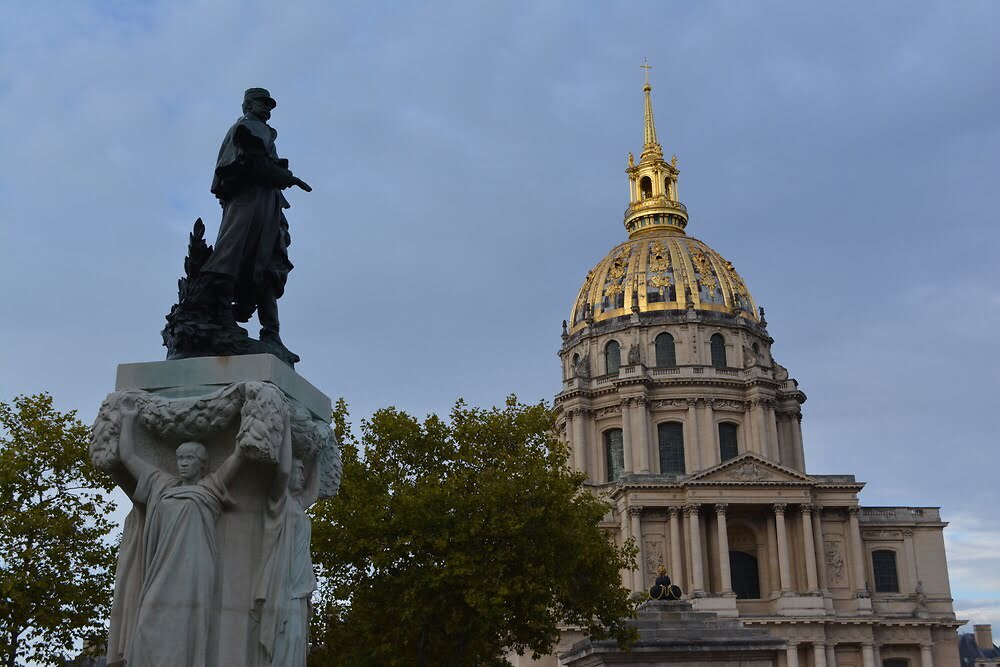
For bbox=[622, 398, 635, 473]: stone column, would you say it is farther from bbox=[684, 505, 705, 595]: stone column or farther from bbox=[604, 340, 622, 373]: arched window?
bbox=[684, 505, 705, 595]: stone column

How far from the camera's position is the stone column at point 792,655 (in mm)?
69500

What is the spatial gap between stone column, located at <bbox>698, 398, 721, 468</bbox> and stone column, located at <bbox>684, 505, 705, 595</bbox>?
25.5ft

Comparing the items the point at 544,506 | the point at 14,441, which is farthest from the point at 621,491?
the point at 14,441

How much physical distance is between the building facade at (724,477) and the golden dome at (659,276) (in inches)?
6.4

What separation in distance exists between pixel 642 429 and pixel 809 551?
1465cm

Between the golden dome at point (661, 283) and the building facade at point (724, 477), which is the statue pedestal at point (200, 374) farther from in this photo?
the golden dome at point (661, 283)

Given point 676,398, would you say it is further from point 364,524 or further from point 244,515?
point 244,515

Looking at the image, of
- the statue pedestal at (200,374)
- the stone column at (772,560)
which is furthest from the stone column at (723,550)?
the statue pedestal at (200,374)

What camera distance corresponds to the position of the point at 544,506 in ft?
98.4

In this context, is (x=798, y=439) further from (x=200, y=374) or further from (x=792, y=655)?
(x=200, y=374)

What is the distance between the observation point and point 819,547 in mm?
74750

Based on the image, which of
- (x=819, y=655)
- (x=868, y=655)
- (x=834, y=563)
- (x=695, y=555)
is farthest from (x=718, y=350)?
(x=868, y=655)

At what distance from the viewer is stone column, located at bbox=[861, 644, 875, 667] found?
72250mm

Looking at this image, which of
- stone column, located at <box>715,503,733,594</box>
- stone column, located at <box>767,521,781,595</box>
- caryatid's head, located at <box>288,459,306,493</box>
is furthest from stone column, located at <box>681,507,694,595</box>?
caryatid's head, located at <box>288,459,306,493</box>
